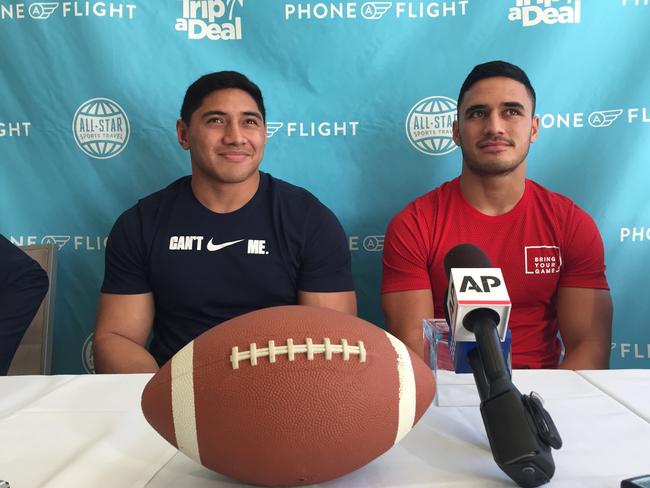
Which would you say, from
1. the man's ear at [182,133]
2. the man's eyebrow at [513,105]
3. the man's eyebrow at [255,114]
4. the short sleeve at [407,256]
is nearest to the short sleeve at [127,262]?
the man's ear at [182,133]

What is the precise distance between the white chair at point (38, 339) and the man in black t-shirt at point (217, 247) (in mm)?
238

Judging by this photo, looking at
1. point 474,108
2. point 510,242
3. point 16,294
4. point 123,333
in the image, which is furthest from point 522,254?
point 16,294

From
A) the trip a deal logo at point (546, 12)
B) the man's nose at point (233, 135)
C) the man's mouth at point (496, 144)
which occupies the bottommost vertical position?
the man's mouth at point (496, 144)

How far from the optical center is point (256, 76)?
1.71 meters

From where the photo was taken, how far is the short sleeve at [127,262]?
144 cm

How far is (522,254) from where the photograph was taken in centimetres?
143

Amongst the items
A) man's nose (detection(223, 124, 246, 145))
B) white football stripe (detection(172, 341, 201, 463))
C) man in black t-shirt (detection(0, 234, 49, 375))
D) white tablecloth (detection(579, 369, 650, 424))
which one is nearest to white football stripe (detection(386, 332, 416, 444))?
white football stripe (detection(172, 341, 201, 463))

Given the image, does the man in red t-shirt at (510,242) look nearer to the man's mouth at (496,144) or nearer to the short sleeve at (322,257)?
the man's mouth at (496,144)

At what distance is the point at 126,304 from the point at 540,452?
115 centimetres

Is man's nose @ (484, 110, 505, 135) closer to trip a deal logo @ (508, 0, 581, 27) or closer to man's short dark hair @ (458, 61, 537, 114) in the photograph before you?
man's short dark hair @ (458, 61, 537, 114)

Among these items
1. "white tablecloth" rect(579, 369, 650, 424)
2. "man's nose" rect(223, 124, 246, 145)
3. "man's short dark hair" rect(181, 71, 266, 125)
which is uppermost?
"man's short dark hair" rect(181, 71, 266, 125)

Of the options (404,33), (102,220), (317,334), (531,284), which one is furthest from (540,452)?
(102,220)

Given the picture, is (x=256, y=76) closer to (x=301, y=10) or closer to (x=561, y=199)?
(x=301, y=10)

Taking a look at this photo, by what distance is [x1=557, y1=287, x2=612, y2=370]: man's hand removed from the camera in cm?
136
